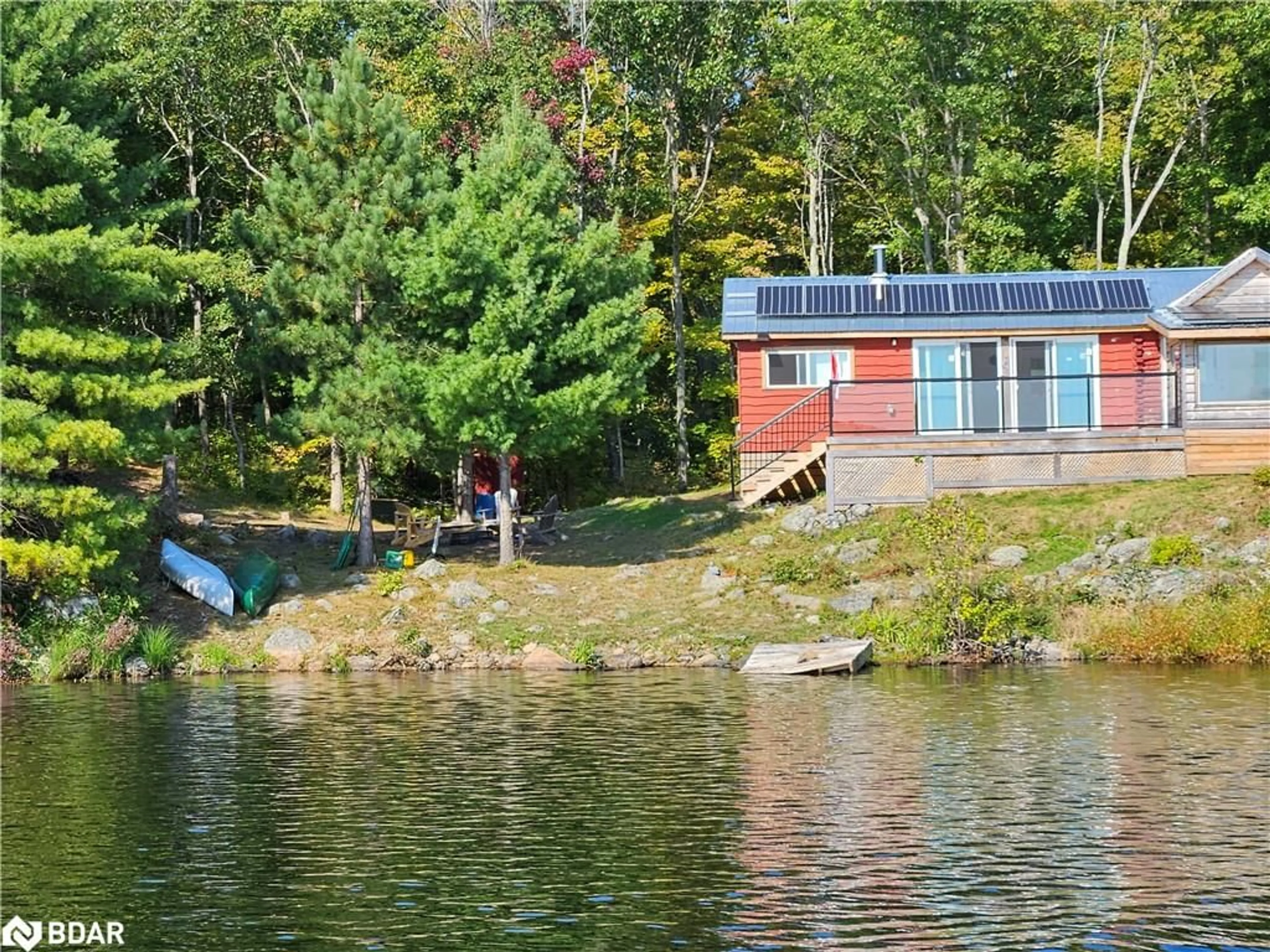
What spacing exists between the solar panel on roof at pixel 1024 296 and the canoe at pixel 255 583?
1892 cm

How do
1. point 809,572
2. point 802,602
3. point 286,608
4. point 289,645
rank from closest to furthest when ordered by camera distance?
point 289,645
point 802,602
point 809,572
point 286,608

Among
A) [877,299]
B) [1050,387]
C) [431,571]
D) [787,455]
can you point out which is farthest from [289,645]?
[1050,387]

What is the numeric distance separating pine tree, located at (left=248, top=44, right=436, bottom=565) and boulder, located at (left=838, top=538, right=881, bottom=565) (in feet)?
32.2

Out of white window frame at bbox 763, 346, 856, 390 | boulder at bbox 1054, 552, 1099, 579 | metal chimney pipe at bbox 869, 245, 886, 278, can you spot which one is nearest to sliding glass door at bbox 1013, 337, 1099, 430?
metal chimney pipe at bbox 869, 245, 886, 278

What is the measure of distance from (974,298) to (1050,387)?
9.58 feet

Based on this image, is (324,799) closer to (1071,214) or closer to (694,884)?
(694,884)

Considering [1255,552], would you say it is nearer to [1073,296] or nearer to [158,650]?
[1073,296]

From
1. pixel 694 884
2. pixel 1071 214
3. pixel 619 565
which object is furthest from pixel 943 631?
pixel 1071 214

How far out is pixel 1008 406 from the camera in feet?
142

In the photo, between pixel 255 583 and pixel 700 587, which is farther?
pixel 255 583

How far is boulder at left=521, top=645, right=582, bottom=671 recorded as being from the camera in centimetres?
3425

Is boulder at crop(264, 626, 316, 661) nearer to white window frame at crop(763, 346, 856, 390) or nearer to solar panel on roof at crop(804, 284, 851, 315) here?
white window frame at crop(763, 346, 856, 390)

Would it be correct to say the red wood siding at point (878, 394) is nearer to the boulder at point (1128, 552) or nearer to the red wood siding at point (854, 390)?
the red wood siding at point (854, 390)

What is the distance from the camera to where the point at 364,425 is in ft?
130
